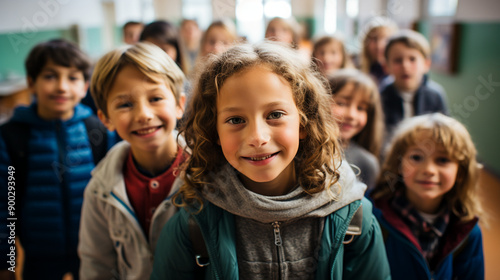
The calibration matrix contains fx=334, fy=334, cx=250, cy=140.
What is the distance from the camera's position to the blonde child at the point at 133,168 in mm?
1096

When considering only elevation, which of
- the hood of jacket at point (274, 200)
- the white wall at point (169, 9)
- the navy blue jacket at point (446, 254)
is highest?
the white wall at point (169, 9)

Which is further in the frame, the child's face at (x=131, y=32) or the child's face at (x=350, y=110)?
the child's face at (x=131, y=32)

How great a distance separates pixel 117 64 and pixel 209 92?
0.36 m

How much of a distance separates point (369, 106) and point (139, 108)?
1.27 metres

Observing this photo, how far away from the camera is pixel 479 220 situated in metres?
1.34

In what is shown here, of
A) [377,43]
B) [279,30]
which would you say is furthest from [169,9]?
[377,43]

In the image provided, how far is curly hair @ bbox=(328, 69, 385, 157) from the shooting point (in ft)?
5.92

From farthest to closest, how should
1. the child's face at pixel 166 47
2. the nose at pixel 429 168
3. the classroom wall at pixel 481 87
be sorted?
1. the classroom wall at pixel 481 87
2. the child's face at pixel 166 47
3. the nose at pixel 429 168

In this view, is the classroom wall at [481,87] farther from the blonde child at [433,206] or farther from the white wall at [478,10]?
the blonde child at [433,206]

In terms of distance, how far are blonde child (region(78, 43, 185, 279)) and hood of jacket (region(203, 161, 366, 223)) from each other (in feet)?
0.68

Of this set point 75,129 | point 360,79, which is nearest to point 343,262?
point 360,79

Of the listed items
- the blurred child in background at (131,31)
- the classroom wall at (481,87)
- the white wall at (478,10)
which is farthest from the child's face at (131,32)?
the classroom wall at (481,87)

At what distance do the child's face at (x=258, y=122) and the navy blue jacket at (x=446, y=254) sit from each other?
2.21 feet

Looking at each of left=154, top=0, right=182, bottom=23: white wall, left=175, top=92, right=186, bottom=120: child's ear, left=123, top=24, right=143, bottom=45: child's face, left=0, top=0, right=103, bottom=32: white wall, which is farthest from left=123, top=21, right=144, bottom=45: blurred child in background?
left=154, top=0, right=182, bottom=23: white wall
